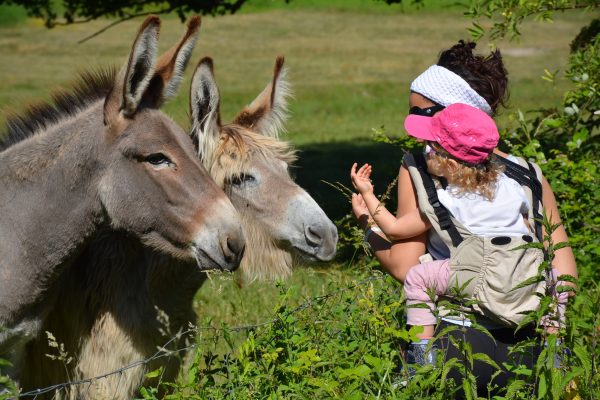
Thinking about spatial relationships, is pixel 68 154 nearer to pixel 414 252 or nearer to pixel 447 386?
pixel 414 252

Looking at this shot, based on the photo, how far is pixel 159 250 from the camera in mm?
4371

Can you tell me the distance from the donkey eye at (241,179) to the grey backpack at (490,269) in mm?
1294

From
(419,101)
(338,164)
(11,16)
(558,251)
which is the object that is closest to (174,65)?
(419,101)

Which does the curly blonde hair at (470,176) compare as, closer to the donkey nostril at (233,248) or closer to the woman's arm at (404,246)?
the woman's arm at (404,246)

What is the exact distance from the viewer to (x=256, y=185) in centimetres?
507

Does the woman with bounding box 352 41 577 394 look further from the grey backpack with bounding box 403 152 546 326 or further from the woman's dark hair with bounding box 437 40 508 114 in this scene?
the grey backpack with bounding box 403 152 546 326

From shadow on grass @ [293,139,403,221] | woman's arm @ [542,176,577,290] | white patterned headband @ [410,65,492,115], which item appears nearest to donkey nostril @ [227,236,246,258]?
white patterned headband @ [410,65,492,115]

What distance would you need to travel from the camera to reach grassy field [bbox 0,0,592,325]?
15023mm

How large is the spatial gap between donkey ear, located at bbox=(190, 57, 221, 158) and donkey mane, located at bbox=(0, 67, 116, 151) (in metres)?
0.47

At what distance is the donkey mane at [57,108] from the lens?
4.57 m

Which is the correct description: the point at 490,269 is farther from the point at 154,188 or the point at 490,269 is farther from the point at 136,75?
the point at 136,75

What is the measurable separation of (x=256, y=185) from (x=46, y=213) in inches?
46.4

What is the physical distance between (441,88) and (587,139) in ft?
10.8

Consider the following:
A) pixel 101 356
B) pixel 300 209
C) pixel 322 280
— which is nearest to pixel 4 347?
pixel 101 356
